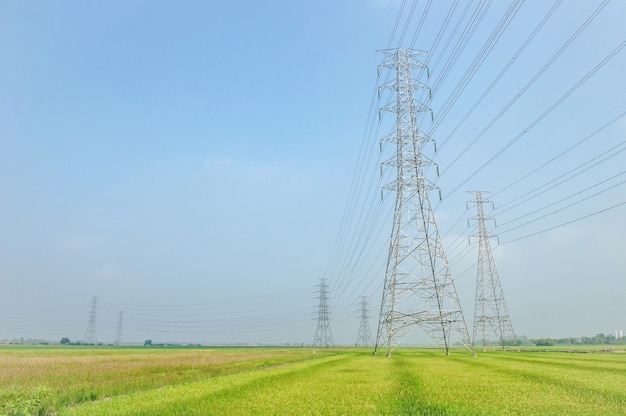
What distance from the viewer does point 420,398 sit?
1259 centimetres

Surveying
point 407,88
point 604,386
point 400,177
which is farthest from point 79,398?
point 407,88

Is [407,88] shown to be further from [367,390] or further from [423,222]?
[367,390]

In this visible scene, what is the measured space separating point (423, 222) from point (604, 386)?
925 inches

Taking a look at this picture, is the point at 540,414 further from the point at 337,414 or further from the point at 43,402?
the point at 43,402

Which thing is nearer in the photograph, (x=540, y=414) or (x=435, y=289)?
(x=540, y=414)

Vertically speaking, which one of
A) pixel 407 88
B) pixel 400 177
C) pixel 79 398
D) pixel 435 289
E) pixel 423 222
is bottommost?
pixel 79 398

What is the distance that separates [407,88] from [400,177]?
31.0 ft

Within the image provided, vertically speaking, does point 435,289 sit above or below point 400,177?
below

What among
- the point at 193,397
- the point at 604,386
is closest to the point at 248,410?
the point at 193,397

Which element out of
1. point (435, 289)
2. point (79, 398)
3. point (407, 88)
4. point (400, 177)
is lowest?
point (79, 398)

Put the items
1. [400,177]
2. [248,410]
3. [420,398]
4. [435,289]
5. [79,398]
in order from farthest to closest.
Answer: [400,177] → [435,289] → [79,398] → [420,398] → [248,410]

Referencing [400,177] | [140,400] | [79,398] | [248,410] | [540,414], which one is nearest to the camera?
[540,414]

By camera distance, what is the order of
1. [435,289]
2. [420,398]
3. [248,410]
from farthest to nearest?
[435,289] → [420,398] → [248,410]

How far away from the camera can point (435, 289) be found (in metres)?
37.2
